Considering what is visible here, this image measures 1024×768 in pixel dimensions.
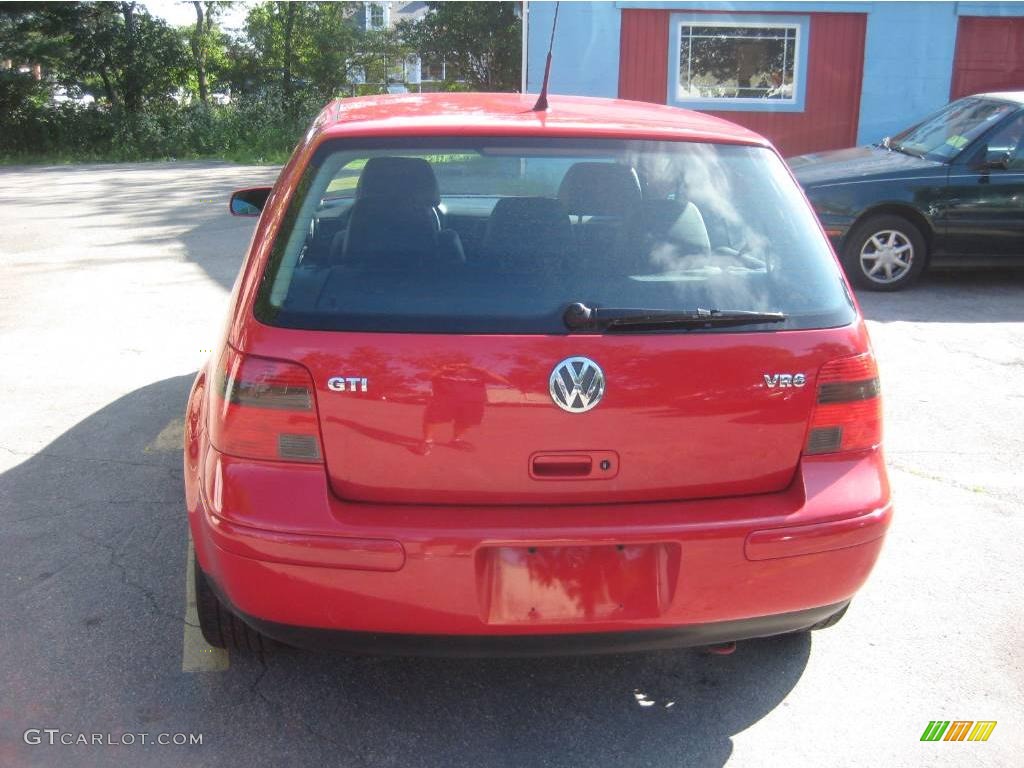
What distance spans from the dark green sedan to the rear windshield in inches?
233

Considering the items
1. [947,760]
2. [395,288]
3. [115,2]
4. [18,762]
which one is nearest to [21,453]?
[18,762]

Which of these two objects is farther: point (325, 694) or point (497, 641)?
point (325, 694)

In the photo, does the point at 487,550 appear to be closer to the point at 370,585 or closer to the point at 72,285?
the point at 370,585

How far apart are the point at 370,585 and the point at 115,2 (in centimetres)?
3015

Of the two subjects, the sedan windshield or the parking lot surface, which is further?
the sedan windshield

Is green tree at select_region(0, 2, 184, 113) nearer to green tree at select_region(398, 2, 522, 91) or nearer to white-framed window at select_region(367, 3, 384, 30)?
green tree at select_region(398, 2, 522, 91)

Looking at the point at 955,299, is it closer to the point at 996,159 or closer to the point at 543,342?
the point at 996,159

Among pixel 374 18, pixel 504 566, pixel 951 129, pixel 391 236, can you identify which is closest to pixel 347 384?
pixel 391 236

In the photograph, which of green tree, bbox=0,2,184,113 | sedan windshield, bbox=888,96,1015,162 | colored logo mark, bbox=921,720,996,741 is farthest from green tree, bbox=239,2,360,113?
colored logo mark, bbox=921,720,996,741

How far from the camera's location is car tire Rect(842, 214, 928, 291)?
8.80m

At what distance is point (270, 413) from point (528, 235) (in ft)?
2.67

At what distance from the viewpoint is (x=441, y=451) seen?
2648mm

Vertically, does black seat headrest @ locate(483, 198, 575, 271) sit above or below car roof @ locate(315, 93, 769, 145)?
below

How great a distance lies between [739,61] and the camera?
1570 cm
